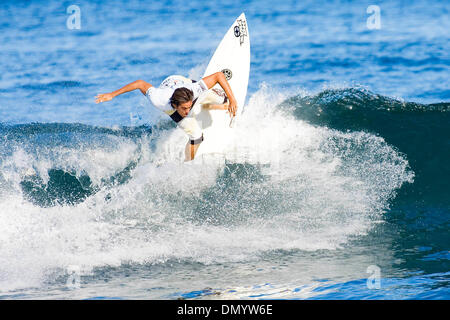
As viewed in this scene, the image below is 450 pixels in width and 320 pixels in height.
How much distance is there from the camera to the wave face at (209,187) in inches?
249

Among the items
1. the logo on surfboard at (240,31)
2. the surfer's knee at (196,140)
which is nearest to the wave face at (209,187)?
the surfer's knee at (196,140)

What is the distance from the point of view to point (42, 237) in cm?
646

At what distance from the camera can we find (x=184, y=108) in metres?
7.03

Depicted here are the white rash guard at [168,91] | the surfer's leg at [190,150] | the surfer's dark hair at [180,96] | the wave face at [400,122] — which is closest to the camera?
the surfer's dark hair at [180,96]

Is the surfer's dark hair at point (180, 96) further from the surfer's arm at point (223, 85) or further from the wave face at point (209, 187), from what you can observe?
the wave face at point (209, 187)

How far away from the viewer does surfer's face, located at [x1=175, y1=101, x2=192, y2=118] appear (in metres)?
6.96

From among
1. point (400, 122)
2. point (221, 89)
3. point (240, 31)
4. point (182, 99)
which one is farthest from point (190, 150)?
point (400, 122)

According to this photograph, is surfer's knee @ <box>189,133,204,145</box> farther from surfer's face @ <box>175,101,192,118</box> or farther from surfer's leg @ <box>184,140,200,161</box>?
surfer's face @ <box>175,101,192,118</box>

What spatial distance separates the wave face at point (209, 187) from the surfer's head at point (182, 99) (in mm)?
1148

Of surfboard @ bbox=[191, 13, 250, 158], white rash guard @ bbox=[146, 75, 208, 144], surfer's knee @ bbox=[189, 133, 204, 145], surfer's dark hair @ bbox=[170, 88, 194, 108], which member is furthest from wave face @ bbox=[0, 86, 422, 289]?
surfer's dark hair @ bbox=[170, 88, 194, 108]

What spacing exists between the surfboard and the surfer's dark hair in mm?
1215

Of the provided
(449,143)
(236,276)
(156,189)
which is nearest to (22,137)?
(156,189)

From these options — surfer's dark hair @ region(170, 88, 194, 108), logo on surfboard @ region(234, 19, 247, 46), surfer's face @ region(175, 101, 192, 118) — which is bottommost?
surfer's face @ region(175, 101, 192, 118)
